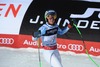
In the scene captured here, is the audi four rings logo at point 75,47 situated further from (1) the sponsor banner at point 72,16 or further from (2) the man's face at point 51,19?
(2) the man's face at point 51,19

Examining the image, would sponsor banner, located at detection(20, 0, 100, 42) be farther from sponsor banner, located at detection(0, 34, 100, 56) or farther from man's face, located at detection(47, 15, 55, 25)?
man's face, located at detection(47, 15, 55, 25)

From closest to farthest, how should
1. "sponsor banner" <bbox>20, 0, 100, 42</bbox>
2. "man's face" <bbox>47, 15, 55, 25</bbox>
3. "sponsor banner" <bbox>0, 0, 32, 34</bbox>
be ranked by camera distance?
"man's face" <bbox>47, 15, 55, 25</bbox> < "sponsor banner" <bbox>20, 0, 100, 42</bbox> < "sponsor banner" <bbox>0, 0, 32, 34</bbox>

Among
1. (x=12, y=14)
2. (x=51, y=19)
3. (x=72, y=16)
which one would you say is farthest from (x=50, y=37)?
(x=12, y=14)

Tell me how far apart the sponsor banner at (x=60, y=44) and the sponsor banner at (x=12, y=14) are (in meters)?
0.09

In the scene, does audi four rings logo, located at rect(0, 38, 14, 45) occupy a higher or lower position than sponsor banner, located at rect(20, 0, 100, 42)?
lower

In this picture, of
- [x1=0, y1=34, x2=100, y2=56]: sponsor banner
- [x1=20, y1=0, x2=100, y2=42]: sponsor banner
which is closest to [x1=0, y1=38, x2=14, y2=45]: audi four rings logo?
[x1=0, y1=34, x2=100, y2=56]: sponsor banner

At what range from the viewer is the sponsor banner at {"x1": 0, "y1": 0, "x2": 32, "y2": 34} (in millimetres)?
4105

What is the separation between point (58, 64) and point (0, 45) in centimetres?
144

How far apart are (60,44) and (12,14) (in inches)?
29.5

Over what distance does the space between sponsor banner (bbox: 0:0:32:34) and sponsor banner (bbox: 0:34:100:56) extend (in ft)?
0.30

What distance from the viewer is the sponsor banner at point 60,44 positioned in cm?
392

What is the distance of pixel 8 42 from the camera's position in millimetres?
4176

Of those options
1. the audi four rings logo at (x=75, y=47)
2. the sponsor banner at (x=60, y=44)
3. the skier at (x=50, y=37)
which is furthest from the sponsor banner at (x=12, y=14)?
the skier at (x=50, y=37)

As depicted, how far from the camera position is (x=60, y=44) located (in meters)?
4.00
